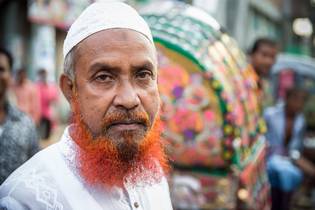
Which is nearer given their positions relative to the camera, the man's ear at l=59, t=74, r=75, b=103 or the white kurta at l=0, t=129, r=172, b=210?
the white kurta at l=0, t=129, r=172, b=210

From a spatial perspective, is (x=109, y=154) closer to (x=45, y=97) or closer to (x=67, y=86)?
(x=67, y=86)

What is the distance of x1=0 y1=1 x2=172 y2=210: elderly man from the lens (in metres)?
1.53

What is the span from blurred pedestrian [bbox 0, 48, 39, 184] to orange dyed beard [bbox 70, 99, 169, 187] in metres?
0.78

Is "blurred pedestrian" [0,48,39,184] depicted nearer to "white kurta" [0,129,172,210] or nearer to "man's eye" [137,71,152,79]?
"white kurta" [0,129,172,210]

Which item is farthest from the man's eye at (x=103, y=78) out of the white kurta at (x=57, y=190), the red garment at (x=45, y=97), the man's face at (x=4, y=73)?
the red garment at (x=45, y=97)

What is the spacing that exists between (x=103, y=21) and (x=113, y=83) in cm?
19

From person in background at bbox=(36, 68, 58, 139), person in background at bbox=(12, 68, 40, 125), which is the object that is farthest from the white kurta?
person in background at bbox=(36, 68, 58, 139)

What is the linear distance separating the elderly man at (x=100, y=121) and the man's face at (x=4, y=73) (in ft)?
4.84

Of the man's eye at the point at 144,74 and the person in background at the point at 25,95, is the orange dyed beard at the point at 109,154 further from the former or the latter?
the person in background at the point at 25,95

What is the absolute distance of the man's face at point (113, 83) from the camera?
60.7 inches

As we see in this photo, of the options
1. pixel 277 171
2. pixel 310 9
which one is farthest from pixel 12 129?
pixel 310 9

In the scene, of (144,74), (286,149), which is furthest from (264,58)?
(144,74)

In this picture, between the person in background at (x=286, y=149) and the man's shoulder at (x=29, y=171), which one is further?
the person in background at (x=286, y=149)

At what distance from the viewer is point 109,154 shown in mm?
1603
